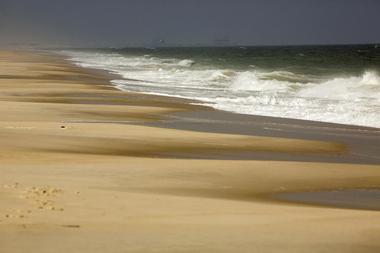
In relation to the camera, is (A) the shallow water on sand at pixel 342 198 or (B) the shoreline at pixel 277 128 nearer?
(A) the shallow water on sand at pixel 342 198

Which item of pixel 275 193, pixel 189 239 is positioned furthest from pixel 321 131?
pixel 189 239

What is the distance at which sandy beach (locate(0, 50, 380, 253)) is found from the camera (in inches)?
269

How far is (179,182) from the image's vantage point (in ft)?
34.2

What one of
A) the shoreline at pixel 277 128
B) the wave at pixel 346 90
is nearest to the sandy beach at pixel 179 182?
the shoreline at pixel 277 128

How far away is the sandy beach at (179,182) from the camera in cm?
683

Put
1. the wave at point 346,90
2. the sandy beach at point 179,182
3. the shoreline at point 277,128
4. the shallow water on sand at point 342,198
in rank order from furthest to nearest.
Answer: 1. the wave at point 346,90
2. the shoreline at point 277,128
3. the shallow water on sand at point 342,198
4. the sandy beach at point 179,182

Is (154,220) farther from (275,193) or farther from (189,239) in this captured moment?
(275,193)

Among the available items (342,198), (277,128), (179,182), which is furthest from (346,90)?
(179,182)

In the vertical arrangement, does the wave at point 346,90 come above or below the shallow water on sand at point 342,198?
below

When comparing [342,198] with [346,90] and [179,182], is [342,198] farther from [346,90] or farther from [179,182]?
[346,90]

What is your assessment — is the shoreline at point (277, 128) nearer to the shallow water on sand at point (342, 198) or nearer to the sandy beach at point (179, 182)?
the sandy beach at point (179, 182)

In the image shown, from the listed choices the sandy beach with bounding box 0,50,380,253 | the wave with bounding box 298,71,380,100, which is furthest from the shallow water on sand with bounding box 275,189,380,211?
the wave with bounding box 298,71,380,100

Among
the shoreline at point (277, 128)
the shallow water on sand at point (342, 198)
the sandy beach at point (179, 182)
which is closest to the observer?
the sandy beach at point (179, 182)

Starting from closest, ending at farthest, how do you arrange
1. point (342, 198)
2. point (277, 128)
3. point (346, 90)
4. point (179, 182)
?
point (342, 198) < point (179, 182) < point (277, 128) < point (346, 90)
